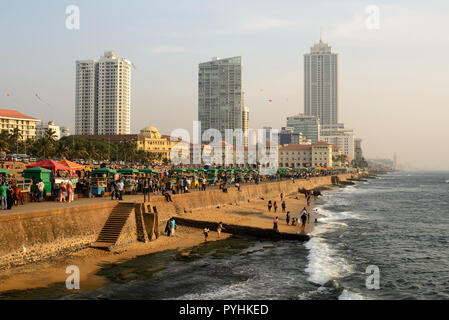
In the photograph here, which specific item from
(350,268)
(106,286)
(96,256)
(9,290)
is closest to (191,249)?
(96,256)

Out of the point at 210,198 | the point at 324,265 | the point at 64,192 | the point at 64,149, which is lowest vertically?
the point at 324,265

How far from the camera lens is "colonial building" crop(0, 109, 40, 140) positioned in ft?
478

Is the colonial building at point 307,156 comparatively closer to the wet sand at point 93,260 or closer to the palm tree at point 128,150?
the palm tree at point 128,150

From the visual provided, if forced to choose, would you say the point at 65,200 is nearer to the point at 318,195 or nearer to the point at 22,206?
the point at 22,206

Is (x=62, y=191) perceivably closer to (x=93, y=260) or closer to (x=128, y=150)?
(x=93, y=260)

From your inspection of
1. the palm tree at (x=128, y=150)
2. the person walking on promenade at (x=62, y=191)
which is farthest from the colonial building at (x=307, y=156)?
the person walking on promenade at (x=62, y=191)

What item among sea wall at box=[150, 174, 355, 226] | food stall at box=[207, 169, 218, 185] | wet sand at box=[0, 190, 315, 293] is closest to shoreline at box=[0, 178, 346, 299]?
wet sand at box=[0, 190, 315, 293]

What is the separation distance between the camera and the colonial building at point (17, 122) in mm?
145750

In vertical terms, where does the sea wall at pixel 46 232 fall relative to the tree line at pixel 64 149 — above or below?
below

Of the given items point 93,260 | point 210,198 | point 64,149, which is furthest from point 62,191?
point 64,149

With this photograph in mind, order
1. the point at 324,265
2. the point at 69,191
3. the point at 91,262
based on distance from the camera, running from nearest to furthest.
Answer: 1. the point at 91,262
2. the point at 324,265
3. the point at 69,191

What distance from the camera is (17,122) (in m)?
152

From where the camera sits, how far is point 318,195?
7312 cm
